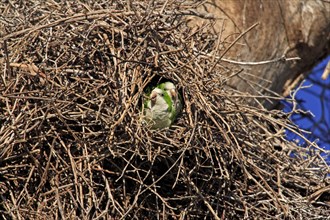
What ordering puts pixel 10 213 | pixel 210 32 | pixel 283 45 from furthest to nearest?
pixel 283 45, pixel 210 32, pixel 10 213

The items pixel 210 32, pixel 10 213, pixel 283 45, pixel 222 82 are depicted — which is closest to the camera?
pixel 10 213

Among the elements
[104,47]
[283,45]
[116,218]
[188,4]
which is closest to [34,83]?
[104,47]

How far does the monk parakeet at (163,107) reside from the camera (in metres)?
2.55

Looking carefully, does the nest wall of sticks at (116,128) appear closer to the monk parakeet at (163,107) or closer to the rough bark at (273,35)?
→ the monk parakeet at (163,107)

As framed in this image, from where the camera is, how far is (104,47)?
252 cm

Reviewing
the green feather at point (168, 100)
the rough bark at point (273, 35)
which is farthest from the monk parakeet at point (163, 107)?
the rough bark at point (273, 35)

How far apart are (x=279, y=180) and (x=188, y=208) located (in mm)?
303

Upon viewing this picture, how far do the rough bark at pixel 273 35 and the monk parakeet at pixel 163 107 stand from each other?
1.48 feet

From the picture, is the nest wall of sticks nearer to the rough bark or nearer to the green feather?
the green feather

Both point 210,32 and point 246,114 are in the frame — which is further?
point 210,32

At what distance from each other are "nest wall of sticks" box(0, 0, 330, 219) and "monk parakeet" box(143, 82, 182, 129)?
0.09ft

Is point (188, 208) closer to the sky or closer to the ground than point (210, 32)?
closer to the ground

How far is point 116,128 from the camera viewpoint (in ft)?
8.02

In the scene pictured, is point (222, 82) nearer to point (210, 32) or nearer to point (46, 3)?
point (210, 32)
